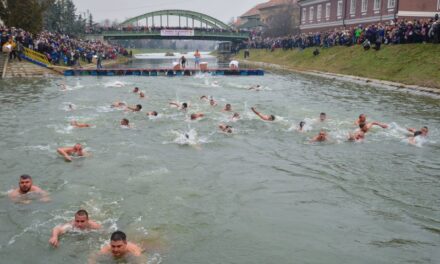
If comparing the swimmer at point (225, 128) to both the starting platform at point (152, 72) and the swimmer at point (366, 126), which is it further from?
the starting platform at point (152, 72)

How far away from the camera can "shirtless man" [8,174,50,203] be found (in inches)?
386

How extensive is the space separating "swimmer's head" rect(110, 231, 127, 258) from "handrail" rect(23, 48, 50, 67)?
108 ft

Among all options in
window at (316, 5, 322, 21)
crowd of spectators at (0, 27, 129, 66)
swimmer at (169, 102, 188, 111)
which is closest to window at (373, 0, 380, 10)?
window at (316, 5, 322, 21)

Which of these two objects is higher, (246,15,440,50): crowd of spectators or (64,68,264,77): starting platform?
(246,15,440,50): crowd of spectators

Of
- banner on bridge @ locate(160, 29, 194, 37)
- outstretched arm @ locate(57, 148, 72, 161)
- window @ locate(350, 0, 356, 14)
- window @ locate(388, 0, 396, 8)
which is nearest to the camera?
outstretched arm @ locate(57, 148, 72, 161)

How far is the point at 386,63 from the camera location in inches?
1244

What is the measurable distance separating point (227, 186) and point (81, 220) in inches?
157

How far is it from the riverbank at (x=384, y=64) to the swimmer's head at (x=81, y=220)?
2196 cm

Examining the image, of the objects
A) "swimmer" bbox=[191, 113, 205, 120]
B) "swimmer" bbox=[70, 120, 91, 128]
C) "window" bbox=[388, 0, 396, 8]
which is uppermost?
"window" bbox=[388, 0, 396, 8]

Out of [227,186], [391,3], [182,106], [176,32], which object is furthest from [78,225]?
[176,32]

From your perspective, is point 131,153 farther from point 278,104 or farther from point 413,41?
point 413,41

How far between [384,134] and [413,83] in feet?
40.3

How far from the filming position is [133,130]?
16875mm

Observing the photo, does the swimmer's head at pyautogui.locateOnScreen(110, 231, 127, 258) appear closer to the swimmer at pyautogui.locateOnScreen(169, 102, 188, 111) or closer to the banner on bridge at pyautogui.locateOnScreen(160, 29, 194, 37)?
the swimmer at pyautogui.locateOnScreen(169, 102, 188, 111)
